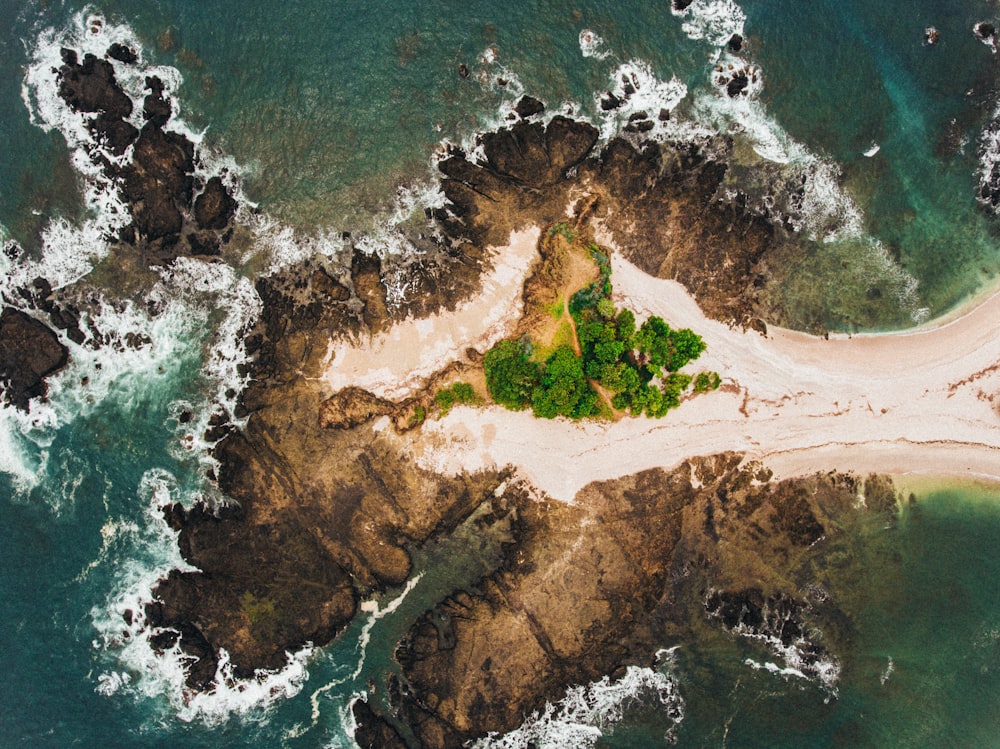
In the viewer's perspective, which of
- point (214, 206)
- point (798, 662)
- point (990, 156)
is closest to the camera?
point (798, 662)

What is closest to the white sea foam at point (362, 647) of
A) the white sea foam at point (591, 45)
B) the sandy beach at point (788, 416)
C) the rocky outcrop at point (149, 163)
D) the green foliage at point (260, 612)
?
the green foliage at point (260, 612)

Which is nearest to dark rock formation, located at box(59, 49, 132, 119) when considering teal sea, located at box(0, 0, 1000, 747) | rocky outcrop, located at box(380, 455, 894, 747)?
teal sea, located at box(0, 0, 1000, 747)

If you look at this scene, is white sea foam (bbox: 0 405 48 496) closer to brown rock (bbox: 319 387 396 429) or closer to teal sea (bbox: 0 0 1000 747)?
teal sea (bbox: 0 0 1000 747)

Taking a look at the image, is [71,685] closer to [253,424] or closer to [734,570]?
[253,424]

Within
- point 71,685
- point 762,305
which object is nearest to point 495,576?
point 762,305

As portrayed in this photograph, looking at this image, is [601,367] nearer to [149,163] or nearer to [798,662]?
[798,662]

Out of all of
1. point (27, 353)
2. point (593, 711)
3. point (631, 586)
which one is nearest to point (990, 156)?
point (631, 586)
